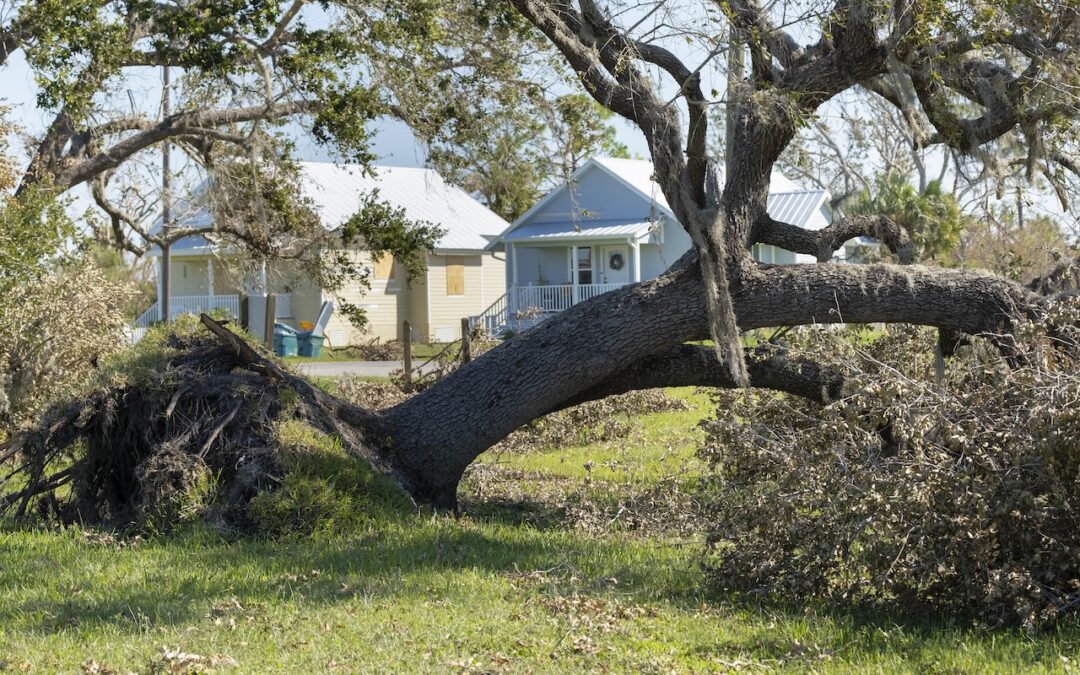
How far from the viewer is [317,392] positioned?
32.4 feet

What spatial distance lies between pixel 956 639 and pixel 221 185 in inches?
519

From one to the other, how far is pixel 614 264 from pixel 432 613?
31.8 m

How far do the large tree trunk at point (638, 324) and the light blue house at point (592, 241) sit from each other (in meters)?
25.7

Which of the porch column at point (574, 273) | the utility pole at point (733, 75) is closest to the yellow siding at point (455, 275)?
the porch column at point (574, 273)

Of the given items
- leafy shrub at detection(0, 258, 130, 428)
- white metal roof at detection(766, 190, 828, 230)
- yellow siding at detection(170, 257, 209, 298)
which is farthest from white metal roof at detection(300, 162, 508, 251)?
leafy shrub at detection(0, 258, 130, 428)

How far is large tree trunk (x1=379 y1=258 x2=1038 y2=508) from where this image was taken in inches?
366

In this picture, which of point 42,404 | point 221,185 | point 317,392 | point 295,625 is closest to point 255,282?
point 221,185

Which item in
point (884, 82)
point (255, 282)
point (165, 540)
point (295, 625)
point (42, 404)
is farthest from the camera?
point (255, 282)

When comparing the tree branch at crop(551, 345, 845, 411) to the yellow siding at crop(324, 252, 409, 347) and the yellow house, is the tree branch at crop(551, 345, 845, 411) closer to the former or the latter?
the yellow house

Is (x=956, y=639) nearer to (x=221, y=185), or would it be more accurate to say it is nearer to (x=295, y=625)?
(x=295, y=625)

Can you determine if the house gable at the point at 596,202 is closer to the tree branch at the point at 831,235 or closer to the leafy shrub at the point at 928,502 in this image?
the tree branch at the point at 831,235

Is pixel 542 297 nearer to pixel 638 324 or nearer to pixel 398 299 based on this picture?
pixel 398 299

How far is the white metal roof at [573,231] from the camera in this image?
1369 inches

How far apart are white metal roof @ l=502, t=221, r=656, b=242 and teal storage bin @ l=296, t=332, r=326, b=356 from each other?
6747 mm
